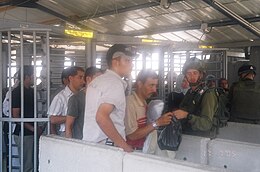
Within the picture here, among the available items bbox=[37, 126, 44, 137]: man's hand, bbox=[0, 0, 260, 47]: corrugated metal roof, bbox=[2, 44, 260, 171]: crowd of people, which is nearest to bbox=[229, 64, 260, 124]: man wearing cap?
bbox=[2, 44, 260, 171]: crowd of people

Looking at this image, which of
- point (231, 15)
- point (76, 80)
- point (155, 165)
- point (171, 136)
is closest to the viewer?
point (155, 165)

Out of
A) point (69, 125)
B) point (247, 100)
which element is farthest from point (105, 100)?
point (247, 100)

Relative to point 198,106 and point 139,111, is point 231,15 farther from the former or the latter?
point 139,111

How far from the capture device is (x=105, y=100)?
2529 millimetres

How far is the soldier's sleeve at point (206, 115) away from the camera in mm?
2898

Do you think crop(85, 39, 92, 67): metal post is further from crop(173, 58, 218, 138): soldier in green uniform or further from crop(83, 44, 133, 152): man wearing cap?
crop(83, 44, 133, 152): man wearing cap

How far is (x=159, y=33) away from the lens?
32.8 ft

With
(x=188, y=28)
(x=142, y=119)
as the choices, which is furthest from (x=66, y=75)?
(x=188, y=28)

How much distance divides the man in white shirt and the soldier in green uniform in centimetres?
143

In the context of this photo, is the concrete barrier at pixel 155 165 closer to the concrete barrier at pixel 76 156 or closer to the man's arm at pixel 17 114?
the concrete barrier at pixel 76 156

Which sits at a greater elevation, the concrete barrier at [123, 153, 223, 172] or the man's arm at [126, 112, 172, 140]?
the man's arm at [126, 112, 172, 140]

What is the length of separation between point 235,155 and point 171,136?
52cm

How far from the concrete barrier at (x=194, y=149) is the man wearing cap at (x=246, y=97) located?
72.2 inches

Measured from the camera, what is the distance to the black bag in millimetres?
2857
